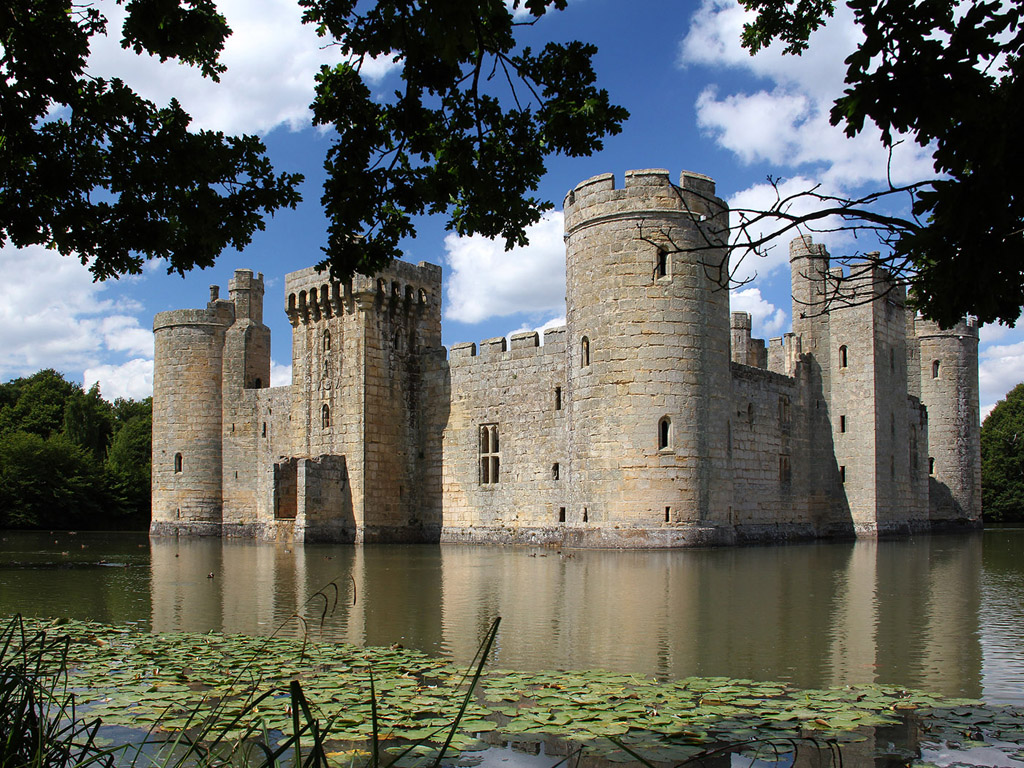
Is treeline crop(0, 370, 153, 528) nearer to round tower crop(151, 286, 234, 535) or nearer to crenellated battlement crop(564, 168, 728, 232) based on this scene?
round tower crop(151, 286, 234, 535)

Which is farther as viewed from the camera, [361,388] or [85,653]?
[361,388]

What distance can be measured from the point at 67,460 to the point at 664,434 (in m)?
33.7

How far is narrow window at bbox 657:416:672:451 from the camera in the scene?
2016 cm

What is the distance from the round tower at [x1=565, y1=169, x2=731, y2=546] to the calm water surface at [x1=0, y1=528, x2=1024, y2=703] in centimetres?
144

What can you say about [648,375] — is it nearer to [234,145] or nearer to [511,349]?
[511,349]

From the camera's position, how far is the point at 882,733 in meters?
5.04

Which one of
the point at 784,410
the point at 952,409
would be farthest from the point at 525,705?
the point at 952,409

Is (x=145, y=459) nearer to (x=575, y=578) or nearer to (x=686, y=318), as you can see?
(x=686, y=318)

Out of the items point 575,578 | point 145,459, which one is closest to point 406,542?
point 575,578

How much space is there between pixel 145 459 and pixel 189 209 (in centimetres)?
5042

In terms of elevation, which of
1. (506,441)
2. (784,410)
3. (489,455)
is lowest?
(489,455)

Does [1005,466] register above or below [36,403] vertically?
below

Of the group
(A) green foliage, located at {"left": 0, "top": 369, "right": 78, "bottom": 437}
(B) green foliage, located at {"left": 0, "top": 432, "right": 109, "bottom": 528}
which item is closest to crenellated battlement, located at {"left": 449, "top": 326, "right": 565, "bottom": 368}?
(B) green foliage, located at {"left": 0, "top": 432, "right": 109, "bottom": 528}

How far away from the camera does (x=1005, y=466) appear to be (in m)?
51.0
